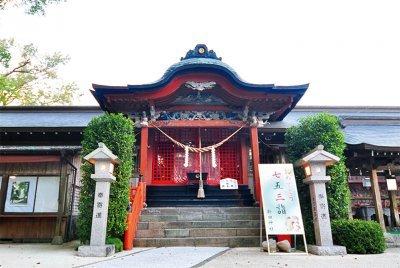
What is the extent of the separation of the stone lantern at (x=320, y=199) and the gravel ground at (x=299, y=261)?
0.33m

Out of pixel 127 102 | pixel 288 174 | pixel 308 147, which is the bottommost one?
pixel 288 174

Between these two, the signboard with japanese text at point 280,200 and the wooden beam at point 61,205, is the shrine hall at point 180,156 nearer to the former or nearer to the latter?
the wooden beam at point 61,205

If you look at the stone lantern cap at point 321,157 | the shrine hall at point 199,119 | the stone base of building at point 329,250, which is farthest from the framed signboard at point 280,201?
the shrine hall at point 199,119

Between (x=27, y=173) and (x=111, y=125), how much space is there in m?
5.23

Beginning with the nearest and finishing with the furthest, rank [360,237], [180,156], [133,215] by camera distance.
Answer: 1. [360,237]
2. [133,215]
3. [180,156]

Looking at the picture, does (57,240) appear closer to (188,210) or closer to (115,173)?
(115,173)

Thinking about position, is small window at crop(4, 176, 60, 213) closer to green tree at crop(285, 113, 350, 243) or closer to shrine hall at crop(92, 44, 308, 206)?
shrine hall at crop(92, 44, 308, 206)

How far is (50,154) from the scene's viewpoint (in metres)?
10.5

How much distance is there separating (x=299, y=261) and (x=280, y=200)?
1.82 m

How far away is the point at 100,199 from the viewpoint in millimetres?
7012

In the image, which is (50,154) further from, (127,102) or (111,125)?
(111,125)

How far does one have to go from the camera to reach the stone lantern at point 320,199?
6.55 m

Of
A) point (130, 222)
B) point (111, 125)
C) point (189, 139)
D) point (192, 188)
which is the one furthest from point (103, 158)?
point (189, 139)

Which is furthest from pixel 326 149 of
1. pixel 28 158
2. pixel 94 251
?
pixel 28 158
